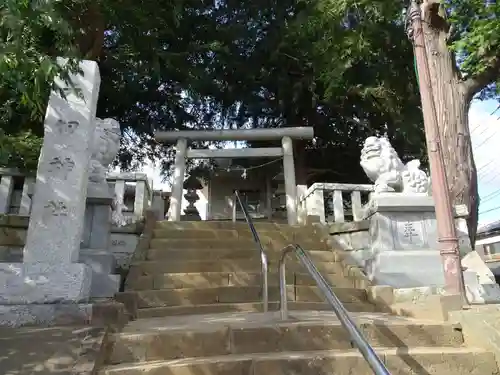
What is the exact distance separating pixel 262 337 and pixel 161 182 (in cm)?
991

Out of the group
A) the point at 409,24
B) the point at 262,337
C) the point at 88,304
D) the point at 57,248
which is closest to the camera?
the point at 262,337

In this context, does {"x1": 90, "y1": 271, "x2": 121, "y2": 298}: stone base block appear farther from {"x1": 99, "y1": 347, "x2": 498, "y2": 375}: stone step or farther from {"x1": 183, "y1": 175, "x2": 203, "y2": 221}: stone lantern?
{"x1": 183, "y1": 175, "x2": 203, "y2": 221}: stone lantern

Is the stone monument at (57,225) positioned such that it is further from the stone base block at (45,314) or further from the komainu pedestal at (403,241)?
the komainu pedestal at (403,241)

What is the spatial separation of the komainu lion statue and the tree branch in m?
2.24

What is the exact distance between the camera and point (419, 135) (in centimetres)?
920

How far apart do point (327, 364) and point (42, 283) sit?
2.21m

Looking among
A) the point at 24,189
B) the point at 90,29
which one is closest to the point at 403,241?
the point at 24,189

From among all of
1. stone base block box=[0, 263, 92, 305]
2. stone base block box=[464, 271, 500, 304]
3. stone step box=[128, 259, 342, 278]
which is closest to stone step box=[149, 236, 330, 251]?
stone step box=[128, 259, 342, 278]

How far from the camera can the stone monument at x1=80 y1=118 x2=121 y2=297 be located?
402 centimetres

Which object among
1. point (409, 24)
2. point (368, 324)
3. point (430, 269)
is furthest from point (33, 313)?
point (409, 24)

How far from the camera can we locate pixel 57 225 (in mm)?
3371

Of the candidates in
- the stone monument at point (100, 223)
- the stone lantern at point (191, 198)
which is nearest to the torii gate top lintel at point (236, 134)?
the stone lantern at point (191, 198)

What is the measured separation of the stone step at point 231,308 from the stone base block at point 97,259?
1.84 feet

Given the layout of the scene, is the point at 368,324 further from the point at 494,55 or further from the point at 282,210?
the point at 282,210
